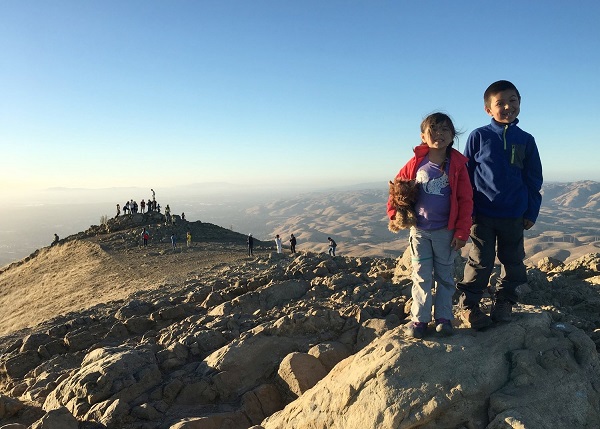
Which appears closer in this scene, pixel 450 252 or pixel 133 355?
pixel 450 252

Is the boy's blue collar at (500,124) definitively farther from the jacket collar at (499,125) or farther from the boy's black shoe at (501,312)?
the boy's black shoe at (501,312)

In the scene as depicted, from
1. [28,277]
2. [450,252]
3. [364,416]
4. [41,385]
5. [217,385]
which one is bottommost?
[28,277]

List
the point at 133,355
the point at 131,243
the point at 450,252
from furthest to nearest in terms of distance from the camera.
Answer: the point at 131,243 → the point at 133,355 → the point at 450,252

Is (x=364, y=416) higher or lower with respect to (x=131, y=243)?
higher

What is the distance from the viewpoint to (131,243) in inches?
912

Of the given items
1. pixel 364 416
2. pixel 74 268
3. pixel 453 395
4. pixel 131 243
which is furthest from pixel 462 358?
pixel 131 243

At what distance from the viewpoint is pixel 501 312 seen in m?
3.96

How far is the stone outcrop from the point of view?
3.15 meters

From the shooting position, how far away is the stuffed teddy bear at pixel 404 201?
390 centimetres

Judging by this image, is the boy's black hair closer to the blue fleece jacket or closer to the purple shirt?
the blue fleece jacket

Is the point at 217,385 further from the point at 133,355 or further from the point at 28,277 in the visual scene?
the point at 28,277

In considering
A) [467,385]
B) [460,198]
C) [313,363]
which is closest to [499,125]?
[460,198]

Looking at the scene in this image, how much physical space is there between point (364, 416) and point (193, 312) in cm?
566

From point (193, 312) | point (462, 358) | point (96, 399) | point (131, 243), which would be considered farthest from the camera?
point (131, 243)
